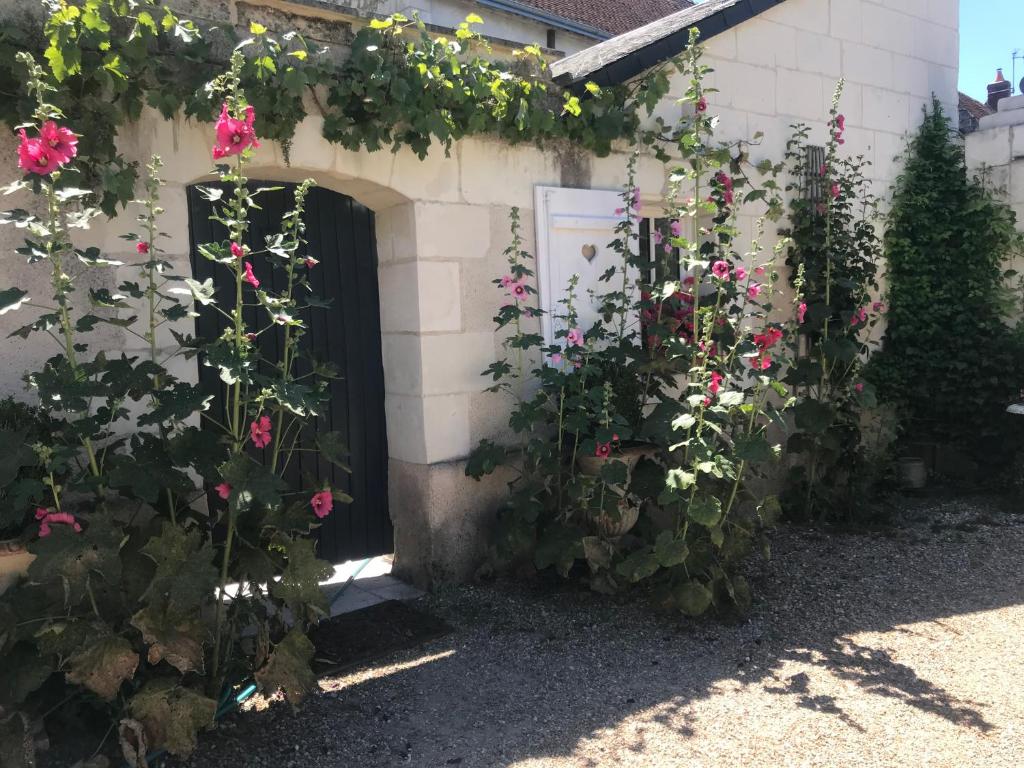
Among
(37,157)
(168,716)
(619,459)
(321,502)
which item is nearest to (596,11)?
(619,459)

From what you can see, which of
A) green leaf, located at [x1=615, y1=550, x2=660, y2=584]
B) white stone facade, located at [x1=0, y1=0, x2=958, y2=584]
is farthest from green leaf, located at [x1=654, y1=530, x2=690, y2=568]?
white stone facade, located at [x1=0, y1=0, x2=958, y2=584]

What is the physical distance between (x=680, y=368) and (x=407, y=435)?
145cm

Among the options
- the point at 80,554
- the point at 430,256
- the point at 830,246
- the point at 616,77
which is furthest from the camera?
the point at 830,246

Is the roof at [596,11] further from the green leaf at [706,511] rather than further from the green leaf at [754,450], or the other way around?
the green leaf at [706,511]

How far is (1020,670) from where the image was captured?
140 inches

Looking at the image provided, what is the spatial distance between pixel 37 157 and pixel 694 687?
2955 mm

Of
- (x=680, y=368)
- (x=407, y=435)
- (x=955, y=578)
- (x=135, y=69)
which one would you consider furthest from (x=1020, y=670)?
(x=135, y=69)

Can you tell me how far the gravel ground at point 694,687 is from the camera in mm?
2975

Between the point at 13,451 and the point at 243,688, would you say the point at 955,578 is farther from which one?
the point at 13,451

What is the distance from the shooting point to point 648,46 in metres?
4.85

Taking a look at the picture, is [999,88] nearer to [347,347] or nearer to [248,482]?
[347,347]

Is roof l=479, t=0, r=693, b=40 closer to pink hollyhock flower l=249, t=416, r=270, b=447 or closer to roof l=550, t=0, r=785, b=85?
roof l=550, t=0, r=785, b=85

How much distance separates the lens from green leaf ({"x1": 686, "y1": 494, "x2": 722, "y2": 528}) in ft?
12.4

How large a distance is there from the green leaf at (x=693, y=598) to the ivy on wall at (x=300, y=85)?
2342mm
